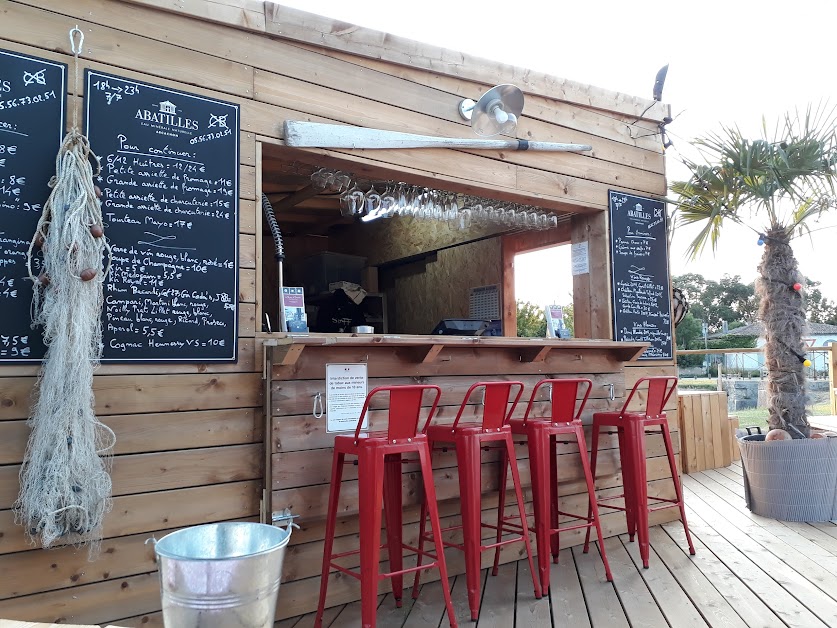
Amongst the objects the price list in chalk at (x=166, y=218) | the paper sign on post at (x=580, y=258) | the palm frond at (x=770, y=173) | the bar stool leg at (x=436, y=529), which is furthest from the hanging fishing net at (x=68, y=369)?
the palm frond at (x=770, y=173)

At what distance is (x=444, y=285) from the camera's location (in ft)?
19.3

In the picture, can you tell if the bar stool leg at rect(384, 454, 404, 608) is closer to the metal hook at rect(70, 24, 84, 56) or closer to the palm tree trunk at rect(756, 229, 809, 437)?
the metal hook at rect(70, 24, 84, 56)

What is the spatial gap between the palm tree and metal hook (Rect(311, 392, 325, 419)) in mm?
3033

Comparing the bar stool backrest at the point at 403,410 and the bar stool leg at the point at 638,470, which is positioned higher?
the bar stool backrest at the point at 403,410

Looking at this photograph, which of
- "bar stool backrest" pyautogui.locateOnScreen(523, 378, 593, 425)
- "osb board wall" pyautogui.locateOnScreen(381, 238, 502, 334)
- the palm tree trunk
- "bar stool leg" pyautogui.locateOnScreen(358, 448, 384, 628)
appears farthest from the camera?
"osb board wall" pyautogui.locateOnScreen(381, 238, 502, 334)

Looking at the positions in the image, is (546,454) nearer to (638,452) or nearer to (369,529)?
(638,452)

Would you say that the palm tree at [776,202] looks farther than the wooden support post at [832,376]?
No

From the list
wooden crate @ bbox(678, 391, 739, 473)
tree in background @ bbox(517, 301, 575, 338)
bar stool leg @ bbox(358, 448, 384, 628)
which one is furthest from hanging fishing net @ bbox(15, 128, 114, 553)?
tree in background @ bbox(517, 301, 575, 338)

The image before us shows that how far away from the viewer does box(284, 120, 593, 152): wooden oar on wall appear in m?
2.90

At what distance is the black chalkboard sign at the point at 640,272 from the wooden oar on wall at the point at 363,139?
0.98 metres

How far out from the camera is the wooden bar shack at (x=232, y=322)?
2367 mm

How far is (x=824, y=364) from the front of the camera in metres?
8.27

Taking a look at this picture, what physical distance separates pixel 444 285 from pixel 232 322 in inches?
132

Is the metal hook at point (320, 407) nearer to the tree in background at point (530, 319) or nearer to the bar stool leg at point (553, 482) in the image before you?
the bar stool leg at point (553, 482)
